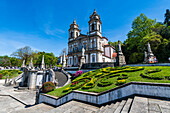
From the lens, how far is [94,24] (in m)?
35.0

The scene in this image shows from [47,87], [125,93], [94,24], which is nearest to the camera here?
[125,93]

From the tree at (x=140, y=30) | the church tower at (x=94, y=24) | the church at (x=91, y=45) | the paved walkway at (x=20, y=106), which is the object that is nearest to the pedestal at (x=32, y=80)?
the paved walkway at (x=20, y=106)

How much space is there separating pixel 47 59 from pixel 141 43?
46.0 metres

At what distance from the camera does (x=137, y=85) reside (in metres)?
5.28

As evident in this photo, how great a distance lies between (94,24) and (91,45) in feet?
27.4

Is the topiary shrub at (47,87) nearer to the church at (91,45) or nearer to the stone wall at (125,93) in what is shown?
the stone wall at (125,93)

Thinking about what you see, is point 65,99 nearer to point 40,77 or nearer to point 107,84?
point 107,84

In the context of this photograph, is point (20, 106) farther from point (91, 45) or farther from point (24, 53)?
point (24, 53)

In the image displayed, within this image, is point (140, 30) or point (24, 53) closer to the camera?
point (140, 30)

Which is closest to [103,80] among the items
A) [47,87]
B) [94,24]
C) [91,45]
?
[47,87]

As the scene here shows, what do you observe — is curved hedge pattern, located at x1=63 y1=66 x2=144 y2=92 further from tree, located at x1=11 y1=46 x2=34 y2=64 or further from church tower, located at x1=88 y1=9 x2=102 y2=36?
tree, located at x1=11 y1=46 x2=34 y2=64

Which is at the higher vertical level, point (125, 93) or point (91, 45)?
point (91, 45)

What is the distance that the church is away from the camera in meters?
33.3

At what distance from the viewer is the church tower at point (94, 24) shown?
1352 inches
